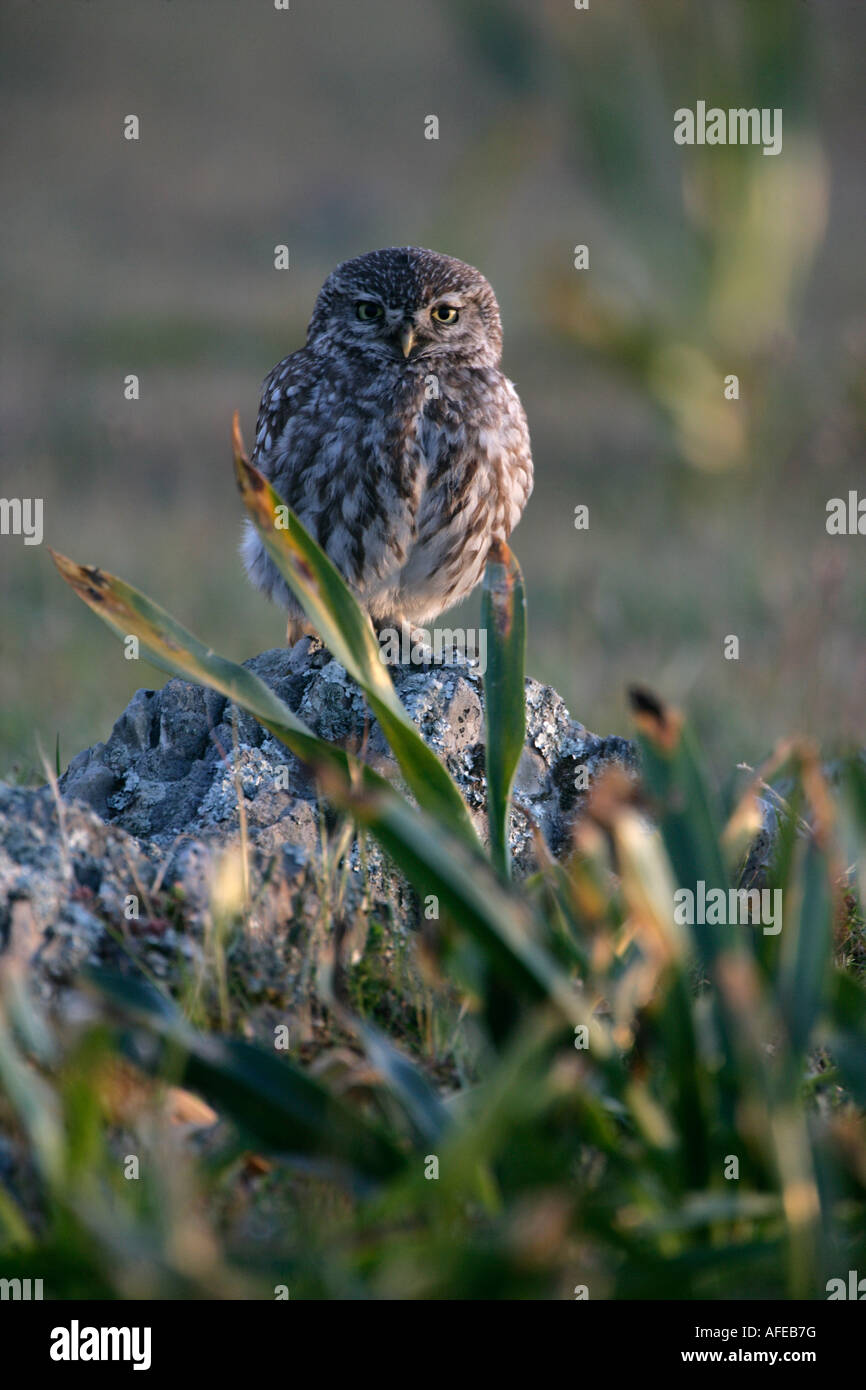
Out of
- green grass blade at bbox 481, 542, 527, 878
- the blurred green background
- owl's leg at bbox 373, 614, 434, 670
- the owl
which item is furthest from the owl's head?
green grass blade at bbox 481, 542, 527, 878

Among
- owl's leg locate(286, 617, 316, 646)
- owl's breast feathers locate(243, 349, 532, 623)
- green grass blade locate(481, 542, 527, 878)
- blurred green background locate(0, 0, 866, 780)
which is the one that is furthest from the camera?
blurred green background locate(0, 0, 866, 780)

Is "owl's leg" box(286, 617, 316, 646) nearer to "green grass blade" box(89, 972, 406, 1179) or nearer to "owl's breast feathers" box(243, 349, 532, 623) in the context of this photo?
"owl's breast feathers" box(243, 349, 532, 623)

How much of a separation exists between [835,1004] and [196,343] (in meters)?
14.1

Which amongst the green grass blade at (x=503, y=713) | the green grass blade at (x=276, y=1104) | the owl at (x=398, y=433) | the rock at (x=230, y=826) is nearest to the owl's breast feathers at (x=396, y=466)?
the owl at (x=398, y=433)

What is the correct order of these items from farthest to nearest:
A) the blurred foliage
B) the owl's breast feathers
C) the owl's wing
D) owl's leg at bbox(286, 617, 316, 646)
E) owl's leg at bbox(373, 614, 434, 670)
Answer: owl's leg at bbox(286, 617, 316, 646), the owl's wing, the owl's breast feathers, owl's leg at bbox(373, 614, 434, 670), the blurred foliage

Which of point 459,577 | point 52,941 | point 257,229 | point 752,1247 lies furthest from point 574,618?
point 257,229

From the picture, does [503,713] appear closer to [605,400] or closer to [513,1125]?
[513,1125]

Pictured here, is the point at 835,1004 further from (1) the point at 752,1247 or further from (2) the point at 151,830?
(2) the point at 151,830

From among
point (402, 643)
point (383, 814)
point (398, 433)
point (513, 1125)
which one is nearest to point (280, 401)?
point (398, 433)

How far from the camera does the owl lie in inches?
163

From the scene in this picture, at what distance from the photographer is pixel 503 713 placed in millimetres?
2809

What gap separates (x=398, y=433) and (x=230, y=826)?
1.55 meters

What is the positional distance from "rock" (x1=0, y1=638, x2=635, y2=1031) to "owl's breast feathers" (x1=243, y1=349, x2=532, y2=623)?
550 mm

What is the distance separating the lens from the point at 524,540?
10219mm
